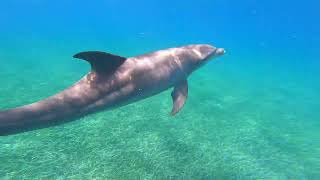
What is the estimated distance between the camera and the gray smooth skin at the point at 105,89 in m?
5.15

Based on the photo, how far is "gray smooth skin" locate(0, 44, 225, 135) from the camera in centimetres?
515

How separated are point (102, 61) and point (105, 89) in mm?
488

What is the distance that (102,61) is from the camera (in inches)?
226

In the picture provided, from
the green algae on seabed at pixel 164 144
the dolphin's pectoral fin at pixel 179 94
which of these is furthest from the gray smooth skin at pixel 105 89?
the green algae on seabed at pixel 164 144

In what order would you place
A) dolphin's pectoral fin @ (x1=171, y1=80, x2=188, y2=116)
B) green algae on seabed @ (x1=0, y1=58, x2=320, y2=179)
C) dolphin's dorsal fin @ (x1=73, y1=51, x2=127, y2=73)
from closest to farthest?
dolphin's dorsal fin @ (x1=73, y1=51, x2=127, y2=73) → dolphin's pectoral fin @ (x1=171, y1=80, x2=188, y2=116) → green algae on seabed @ (x1=0, y1=58, x2=320, y2=179)

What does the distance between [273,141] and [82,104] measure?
7296 mm

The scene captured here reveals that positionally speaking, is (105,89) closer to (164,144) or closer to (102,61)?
(102,61)

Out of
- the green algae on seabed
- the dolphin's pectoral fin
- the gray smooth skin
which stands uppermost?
the gray smooth skin

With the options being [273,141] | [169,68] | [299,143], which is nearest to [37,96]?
[169,68]

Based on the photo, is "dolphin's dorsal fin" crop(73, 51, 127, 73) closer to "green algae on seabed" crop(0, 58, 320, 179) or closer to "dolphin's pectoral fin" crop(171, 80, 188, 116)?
"green algae on seabed" crop(0, 58, 320, 179)

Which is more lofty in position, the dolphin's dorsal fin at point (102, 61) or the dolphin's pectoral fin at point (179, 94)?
the dolphin's dorsal fin at point (102, 61)

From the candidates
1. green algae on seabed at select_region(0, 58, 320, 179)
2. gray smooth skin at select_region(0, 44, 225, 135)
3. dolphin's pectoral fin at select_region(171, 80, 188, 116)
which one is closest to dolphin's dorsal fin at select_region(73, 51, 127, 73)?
gray smooth skin at select_region(0, 44, 225, 135)

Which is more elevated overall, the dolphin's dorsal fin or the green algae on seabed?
the dolphin's dorsal fin

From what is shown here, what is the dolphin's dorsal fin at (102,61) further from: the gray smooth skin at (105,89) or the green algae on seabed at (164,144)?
the green algae on seabed at (164,144)
